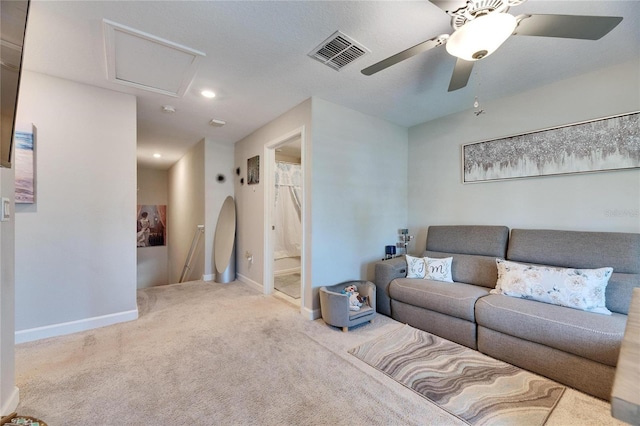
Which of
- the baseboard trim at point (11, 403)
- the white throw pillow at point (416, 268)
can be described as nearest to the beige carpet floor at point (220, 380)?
the baseboard trim at point (11, 403)

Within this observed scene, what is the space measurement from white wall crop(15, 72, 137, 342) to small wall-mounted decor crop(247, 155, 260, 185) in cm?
150

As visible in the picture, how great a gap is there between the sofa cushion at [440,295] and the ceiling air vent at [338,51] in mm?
2172

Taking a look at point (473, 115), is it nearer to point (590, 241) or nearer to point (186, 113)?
point (590, 241)

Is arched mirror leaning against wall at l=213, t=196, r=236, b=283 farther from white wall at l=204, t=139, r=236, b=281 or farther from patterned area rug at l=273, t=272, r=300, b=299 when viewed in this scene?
patterned area rug at l=273, t=272, r=300, b=299

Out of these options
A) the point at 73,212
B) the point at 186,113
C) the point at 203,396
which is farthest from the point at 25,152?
the point at 203,396

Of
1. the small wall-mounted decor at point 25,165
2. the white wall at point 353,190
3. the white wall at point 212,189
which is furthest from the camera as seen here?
the white wall at point 212,189

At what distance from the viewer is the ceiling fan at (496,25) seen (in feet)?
4.17

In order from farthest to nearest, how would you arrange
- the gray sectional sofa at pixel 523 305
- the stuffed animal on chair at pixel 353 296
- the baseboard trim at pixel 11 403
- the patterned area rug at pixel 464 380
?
the stuffed animal on chair at pixel 353 296, the gray sectional sofa at pixel 523 305, the patterned area rug at pixel 464 380, the baseboard trim at pixel 11 403

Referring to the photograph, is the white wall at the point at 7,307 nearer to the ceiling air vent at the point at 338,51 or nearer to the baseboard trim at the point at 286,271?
the ceiling air vent at the point at 338,51

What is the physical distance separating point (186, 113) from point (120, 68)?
989mm

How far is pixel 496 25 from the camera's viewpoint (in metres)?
1.30

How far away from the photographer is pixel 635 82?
6.95 ft

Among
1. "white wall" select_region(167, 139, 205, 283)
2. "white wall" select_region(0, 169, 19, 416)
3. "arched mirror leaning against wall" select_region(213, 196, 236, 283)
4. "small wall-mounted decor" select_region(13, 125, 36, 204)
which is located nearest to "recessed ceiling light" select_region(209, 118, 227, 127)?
"white wall" select_region(167, 139, 205, 283)

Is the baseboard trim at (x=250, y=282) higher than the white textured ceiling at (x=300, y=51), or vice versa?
the white textured ceiling at (x=300, y=51)
